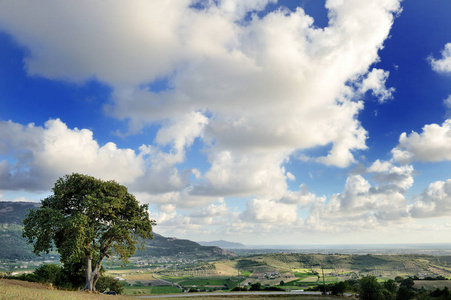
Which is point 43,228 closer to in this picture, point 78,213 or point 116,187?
point 78,213

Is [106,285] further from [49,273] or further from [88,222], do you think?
[88,222]

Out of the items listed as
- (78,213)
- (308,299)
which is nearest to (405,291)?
(308,299)

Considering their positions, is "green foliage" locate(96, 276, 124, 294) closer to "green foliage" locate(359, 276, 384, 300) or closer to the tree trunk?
the tree trunk

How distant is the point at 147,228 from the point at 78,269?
20.3 meters

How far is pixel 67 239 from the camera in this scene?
44.0m

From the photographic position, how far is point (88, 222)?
46.5 metres

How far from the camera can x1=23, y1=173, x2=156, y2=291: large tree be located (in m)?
43.6

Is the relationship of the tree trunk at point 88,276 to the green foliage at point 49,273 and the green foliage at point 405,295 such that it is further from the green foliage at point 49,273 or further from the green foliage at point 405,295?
the green foliage at point 405,295

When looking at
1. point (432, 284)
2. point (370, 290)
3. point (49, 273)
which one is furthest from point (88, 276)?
point (432, 284)

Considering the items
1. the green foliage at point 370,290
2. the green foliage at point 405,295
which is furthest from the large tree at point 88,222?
the green foliage at point 405,295

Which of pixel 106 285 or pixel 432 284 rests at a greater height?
pixel 106 285

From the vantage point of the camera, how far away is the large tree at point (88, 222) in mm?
43562

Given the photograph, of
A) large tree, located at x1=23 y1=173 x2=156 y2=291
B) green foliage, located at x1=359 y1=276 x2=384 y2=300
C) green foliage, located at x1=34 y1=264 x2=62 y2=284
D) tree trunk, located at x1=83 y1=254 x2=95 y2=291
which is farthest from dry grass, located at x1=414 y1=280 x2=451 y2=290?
green foliage, located at x1=34 y1=264 x2=62 y2=284

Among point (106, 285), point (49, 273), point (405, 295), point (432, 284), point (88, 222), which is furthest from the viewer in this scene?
point (432, 284)
